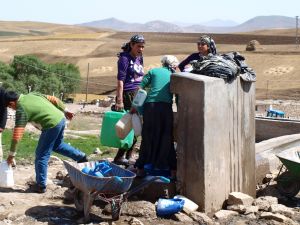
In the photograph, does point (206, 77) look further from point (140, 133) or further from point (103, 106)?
point (103, 106)

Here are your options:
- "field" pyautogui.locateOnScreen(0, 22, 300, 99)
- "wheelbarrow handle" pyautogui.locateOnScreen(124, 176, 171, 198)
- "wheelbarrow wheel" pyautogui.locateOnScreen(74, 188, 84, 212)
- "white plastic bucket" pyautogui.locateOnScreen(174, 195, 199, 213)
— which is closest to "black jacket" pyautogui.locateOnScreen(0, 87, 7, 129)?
"wheelbarrow wheel" pyautogui.locateOnScreen(74, 188, 84, 212)

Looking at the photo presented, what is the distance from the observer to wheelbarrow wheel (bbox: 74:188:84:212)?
661 centimetres

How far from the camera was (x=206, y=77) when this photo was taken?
22.4 ft

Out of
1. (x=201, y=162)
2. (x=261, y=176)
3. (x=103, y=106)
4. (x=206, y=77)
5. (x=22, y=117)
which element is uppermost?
(x=206, y=77)

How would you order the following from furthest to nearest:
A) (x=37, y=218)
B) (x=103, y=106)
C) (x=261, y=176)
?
(x=103, y=106) → (x=261, y=176) → (x=37, y=218)

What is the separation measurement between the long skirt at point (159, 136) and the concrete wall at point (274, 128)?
19.3 feet

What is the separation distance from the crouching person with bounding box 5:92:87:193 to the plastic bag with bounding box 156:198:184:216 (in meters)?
1.49

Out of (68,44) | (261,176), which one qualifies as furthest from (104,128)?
(68,44)

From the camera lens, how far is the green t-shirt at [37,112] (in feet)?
22.2

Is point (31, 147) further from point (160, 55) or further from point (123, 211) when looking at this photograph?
point (160, 55)

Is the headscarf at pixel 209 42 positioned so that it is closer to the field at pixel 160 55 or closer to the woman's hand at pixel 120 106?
the woman's hand at pixel 120 106

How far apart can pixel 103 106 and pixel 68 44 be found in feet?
115

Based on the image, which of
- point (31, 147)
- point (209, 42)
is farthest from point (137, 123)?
point (31, 147)

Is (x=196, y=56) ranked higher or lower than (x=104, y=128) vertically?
higher
